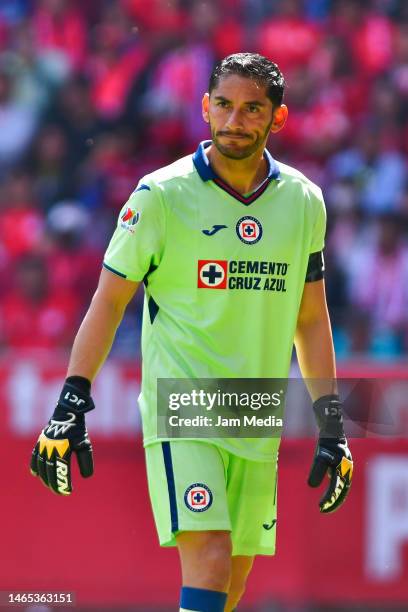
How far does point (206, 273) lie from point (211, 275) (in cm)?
2

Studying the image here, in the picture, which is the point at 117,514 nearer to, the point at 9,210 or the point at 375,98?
the point at 9,210

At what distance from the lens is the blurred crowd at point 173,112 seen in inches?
396

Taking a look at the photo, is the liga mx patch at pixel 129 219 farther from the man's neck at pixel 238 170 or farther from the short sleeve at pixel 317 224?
the short sleeve at pixel 317 224

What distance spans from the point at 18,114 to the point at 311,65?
263 cm

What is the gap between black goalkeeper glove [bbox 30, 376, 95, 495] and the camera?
456 centimetres

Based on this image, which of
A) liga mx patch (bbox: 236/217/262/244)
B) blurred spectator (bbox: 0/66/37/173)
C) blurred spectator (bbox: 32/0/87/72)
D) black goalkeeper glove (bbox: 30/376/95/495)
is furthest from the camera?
blurred spectator (bbox: 32/0/87/72)

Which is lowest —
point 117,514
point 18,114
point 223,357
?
point 117,514

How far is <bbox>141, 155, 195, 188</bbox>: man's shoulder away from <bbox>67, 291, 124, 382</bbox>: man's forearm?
49 cm

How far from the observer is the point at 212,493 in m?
4.63

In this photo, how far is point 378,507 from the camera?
320 inches

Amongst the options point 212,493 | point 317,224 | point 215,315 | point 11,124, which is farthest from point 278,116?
point 11,124

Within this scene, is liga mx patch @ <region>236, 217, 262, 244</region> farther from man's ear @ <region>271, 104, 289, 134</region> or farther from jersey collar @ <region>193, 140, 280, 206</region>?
man's ear @ <region>271, 104, 289, 134</region>

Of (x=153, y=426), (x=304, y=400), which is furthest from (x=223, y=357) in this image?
(x=304, y=400)

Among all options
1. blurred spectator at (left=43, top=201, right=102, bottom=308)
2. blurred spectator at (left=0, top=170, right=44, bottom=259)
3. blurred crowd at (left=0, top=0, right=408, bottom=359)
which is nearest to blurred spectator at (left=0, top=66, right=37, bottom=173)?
blurred crowd at (left=0, top=0, right=408, bottom=359)
